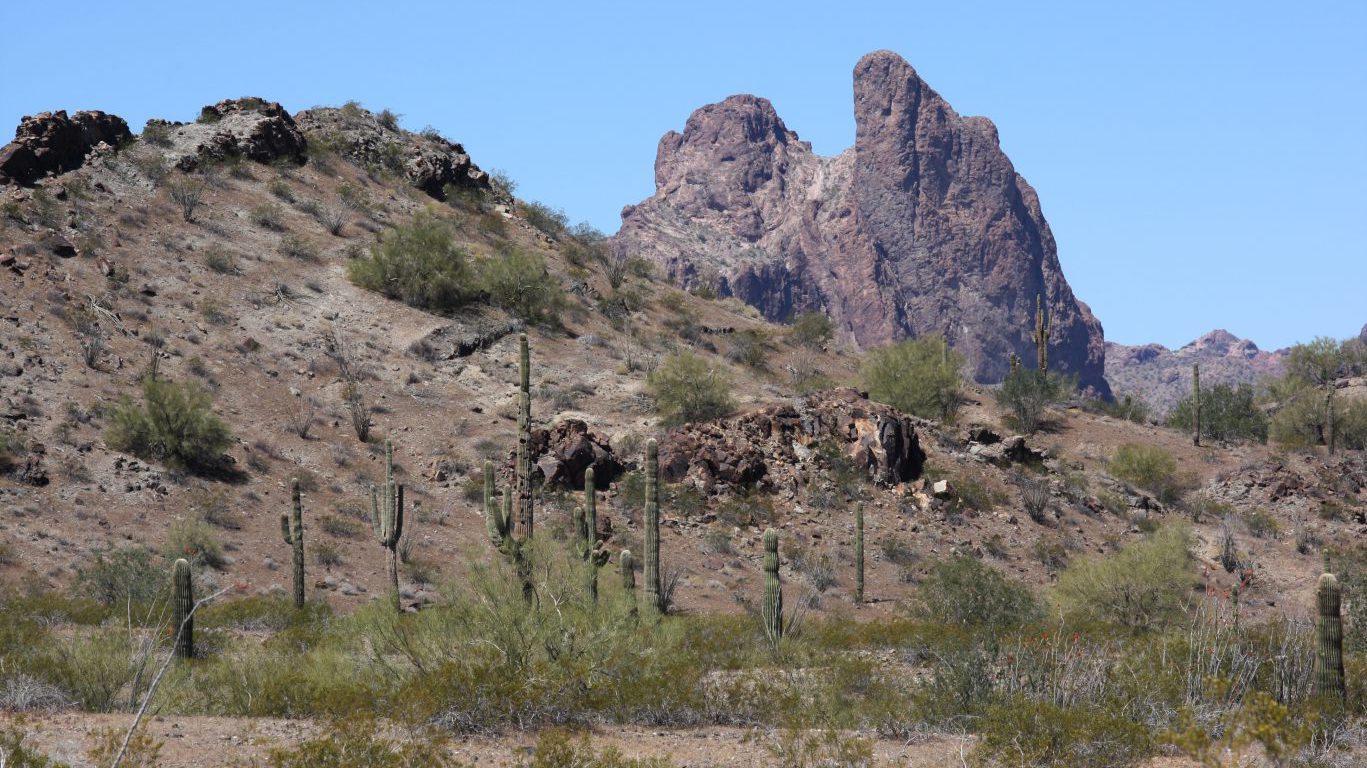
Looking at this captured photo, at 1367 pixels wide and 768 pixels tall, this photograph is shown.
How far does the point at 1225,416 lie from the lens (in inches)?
1908

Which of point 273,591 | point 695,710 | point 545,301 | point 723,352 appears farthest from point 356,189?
point 695,710

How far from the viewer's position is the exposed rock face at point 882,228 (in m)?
160

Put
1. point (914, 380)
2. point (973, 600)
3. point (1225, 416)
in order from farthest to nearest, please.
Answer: point (1225, 416) → point (914, 380) → point (973, 600)

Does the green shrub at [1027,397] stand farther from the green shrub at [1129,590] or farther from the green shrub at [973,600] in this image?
the green shrub at [973,600]

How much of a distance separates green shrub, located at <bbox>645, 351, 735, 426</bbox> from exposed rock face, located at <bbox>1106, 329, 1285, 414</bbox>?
13757 cm

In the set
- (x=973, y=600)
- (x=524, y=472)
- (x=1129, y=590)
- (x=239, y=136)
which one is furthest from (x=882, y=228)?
(x=524, y=472)

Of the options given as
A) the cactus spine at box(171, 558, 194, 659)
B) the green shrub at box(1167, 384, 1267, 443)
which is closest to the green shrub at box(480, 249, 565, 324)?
the green shrub at box(1167, 384, 1267, 443)

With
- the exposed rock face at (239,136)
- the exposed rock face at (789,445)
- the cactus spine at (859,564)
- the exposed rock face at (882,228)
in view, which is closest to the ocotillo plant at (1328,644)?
the cactus spine at (859,564)

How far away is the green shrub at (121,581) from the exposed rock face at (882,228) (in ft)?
422

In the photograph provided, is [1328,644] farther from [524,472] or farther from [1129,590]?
[1129,590]

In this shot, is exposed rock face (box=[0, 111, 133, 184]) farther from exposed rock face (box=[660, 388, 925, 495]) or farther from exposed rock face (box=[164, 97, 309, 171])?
exposed rock face (box=[660, 388, 925, 495])

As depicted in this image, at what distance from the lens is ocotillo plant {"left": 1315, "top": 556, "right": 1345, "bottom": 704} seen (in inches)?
523

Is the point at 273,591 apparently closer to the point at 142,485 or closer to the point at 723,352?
the point at 142,485

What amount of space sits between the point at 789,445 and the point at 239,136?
2801 centimetres
